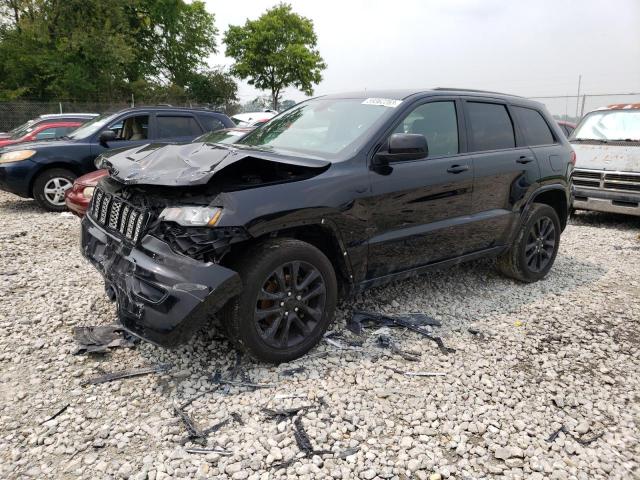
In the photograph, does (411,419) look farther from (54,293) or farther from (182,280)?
(54,293)

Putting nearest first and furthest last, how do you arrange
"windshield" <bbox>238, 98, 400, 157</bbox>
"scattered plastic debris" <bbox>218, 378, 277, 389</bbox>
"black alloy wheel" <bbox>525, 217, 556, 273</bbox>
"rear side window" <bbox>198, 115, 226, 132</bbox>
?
"scattered plastic debris" <bbox>218, 378, 277, 389</bbox> → "windshield" <bbox>238, 98, 400, 157</bbox> → "black alloy wheel" <bbox>525, 217, 556, 273</bbox> → "rear side window" <bbox>198, 115, 226, 132</bbox>

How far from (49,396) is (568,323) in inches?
151

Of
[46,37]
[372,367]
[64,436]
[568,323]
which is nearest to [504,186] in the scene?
[568,323]

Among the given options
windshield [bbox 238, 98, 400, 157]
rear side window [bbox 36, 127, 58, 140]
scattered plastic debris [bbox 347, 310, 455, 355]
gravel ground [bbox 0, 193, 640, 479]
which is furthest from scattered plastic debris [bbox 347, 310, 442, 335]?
rear side window [bbox 36, 127, 58, 140]

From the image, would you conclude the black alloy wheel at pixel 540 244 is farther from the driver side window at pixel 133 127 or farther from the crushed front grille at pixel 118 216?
the driver side window at pixel 133 127

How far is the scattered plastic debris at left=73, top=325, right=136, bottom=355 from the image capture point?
11.0 feet

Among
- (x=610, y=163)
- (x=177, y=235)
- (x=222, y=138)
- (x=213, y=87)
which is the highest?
(x=213, y=87)

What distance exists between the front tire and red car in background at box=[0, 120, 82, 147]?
9490mm

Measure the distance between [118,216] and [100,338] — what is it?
89cm

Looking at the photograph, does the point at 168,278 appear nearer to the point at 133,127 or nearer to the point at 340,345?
the point at 340,345

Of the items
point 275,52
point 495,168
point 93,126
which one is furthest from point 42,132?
point 275,52

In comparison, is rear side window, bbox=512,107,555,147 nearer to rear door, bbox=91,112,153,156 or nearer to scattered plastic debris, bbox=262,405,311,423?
scattered plastic debris, bbox=262,405,311,423

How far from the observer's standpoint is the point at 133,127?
8.38m

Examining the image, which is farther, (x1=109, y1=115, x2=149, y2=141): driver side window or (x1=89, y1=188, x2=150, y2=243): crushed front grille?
(x1=109, y1=115, x2=149, y2=141): driver side window
